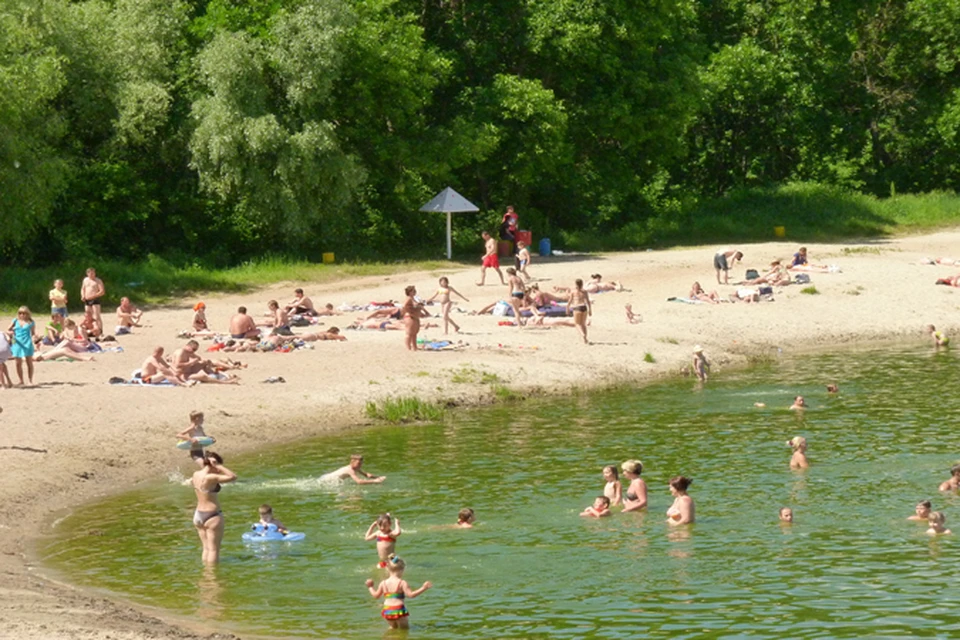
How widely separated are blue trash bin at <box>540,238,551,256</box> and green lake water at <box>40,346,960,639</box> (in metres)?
21.0

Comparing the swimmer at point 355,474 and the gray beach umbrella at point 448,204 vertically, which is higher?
the gray beach umbrella at point 448,204

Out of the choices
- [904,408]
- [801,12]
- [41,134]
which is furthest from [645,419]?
[801,12]

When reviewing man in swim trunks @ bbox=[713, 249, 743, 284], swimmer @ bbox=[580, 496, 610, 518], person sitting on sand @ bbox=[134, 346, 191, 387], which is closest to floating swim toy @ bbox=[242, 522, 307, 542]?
swimmer @ bbox=[580, 496, 610, 518]

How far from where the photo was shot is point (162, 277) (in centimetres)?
4388

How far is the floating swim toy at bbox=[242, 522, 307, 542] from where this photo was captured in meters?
20.6

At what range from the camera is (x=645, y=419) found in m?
→ 29.4

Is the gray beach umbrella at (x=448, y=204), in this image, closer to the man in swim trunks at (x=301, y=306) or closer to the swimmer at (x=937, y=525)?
the man in swim trunks at (x=301, y=306)

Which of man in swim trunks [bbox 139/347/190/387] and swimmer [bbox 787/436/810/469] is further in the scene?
man in swim trunks [bbox 139/347/190/387]

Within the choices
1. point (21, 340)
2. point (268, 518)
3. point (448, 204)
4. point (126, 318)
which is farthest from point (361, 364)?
point (448, 204)

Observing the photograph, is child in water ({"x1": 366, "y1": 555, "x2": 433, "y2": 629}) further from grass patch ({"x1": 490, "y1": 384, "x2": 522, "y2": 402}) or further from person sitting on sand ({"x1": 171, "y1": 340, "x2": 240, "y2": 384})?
grass patch ({"x1": 490, "y1": 384, "x2": 522, "y2": 402})

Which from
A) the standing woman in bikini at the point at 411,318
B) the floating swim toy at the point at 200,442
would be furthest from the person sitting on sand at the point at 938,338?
the floating swim toy at the point at 200,442

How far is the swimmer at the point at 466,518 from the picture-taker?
821 inches

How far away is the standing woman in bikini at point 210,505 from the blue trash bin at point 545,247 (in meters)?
32.7

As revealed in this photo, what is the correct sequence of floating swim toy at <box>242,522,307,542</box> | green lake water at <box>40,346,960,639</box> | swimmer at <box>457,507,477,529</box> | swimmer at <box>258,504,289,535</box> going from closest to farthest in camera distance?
green lake water at <box>40,346,960,639</box> < floating swim toy at <box>242,522,307,542</box> < swimmer at <box>258,504,289,535</box> < swimmer at <box>457,507,477,529</box>
